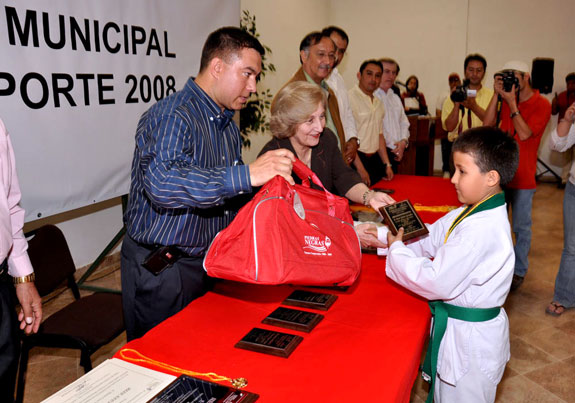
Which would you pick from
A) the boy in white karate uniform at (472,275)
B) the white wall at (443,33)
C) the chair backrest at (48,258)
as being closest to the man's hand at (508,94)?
the boy in white karate uniform at (472,275)

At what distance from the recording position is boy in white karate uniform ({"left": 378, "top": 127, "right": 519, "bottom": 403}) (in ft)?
5.17

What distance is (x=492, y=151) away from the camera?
1643 millimetres

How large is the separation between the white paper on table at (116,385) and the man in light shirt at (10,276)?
0.53 meters

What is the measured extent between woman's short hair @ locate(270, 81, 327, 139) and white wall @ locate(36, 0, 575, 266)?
4.51 m

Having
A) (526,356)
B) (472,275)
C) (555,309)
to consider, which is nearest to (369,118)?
(555,309)

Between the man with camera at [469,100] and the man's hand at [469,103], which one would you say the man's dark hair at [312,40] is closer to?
the man with camera at [469,100]

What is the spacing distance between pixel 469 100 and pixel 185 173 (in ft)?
12.1

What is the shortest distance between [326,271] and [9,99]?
1986mm

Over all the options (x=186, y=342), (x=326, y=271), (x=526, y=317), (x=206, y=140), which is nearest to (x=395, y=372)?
(x=326, y=271)

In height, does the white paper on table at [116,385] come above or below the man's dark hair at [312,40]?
below

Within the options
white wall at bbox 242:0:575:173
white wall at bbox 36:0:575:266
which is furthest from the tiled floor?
white wall at bbox 242:0:575:173

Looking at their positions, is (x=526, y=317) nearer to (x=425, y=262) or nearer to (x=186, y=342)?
(x=425, y=262)

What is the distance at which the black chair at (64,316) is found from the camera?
2172 mm

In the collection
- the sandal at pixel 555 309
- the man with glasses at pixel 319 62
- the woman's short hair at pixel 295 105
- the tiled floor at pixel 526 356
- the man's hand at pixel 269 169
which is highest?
the man with glasses at pixel 319 62
